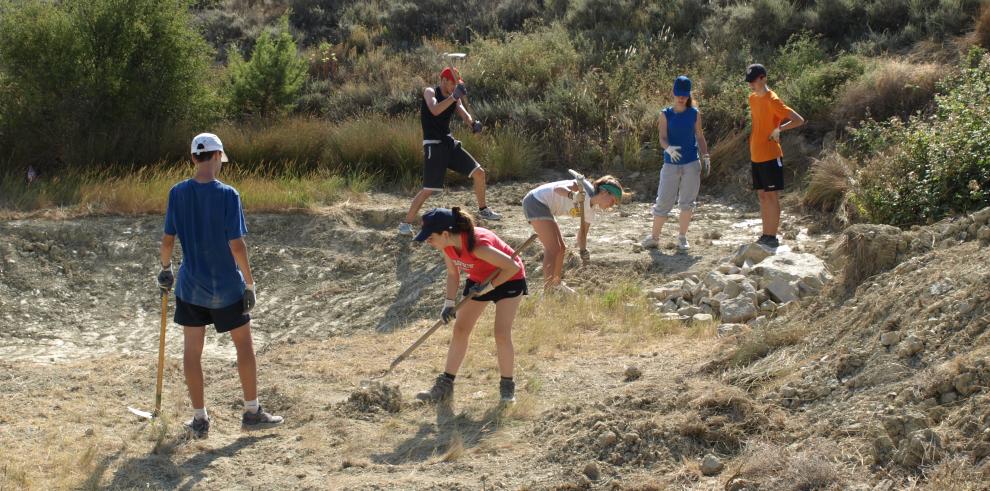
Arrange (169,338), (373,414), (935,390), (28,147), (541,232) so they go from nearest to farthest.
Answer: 1. (935,390)
2. (373,414)
3. (541,232)
4. (169,338)
5. (28,147)

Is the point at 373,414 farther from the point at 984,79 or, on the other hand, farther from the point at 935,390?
the point at 984,79

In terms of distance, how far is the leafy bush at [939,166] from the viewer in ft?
30.1

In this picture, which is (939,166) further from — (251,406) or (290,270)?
(290,270)

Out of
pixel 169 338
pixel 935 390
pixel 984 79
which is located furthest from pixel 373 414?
pixel 984 79

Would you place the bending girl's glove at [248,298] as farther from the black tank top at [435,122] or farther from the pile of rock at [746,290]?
the black tank top at [435,122]

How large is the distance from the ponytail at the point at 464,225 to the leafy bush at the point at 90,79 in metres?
9.43

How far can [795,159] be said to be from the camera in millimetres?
13367

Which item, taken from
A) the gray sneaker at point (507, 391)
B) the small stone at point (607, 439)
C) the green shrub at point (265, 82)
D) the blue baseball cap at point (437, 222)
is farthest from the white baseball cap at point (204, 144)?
the green shrub at point (265, 82)

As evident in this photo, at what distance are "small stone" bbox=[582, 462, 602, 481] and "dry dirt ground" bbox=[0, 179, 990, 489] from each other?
12 mm

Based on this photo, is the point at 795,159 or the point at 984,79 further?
the point at 795,159

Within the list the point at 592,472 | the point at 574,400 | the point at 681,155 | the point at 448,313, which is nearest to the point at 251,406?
the point at 448,313

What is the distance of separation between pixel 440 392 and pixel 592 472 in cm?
167

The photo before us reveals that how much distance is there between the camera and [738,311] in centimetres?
899

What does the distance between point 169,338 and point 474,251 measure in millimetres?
5107
